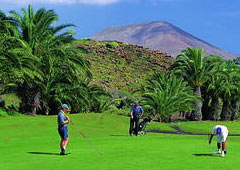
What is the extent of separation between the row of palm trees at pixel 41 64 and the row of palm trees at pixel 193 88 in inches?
386

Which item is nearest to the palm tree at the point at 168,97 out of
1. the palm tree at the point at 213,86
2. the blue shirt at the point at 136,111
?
the palm tree at the point at 213,86

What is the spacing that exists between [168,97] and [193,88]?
7.28 metres

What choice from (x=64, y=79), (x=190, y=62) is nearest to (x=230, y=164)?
(x=64, y=79)

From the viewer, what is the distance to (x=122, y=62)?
463ft

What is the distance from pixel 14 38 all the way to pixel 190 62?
80.1 feet

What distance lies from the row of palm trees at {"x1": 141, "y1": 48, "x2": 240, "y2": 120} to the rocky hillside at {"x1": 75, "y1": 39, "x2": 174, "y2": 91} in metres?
44.4

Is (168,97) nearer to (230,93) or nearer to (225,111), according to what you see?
(230,93)

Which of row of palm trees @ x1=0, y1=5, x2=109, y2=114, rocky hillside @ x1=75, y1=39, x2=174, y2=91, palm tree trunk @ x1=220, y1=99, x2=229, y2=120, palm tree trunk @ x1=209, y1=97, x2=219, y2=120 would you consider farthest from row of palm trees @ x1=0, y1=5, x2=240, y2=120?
rocky hillside @ x1=75, y1=39, x2=174, y2=91

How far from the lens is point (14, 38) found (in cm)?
4138

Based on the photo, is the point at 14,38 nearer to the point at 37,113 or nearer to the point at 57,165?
the point at 37,113

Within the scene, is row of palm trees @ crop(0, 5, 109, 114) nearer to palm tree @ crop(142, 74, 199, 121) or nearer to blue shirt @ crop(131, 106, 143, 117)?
palm tree @ crop(142, 74, 199, 121)

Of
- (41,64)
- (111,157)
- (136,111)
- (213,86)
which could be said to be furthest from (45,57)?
(111,157)

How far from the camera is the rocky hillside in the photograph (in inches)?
4665

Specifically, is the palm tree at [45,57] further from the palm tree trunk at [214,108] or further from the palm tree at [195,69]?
the palm tree trunk at [214,108]
